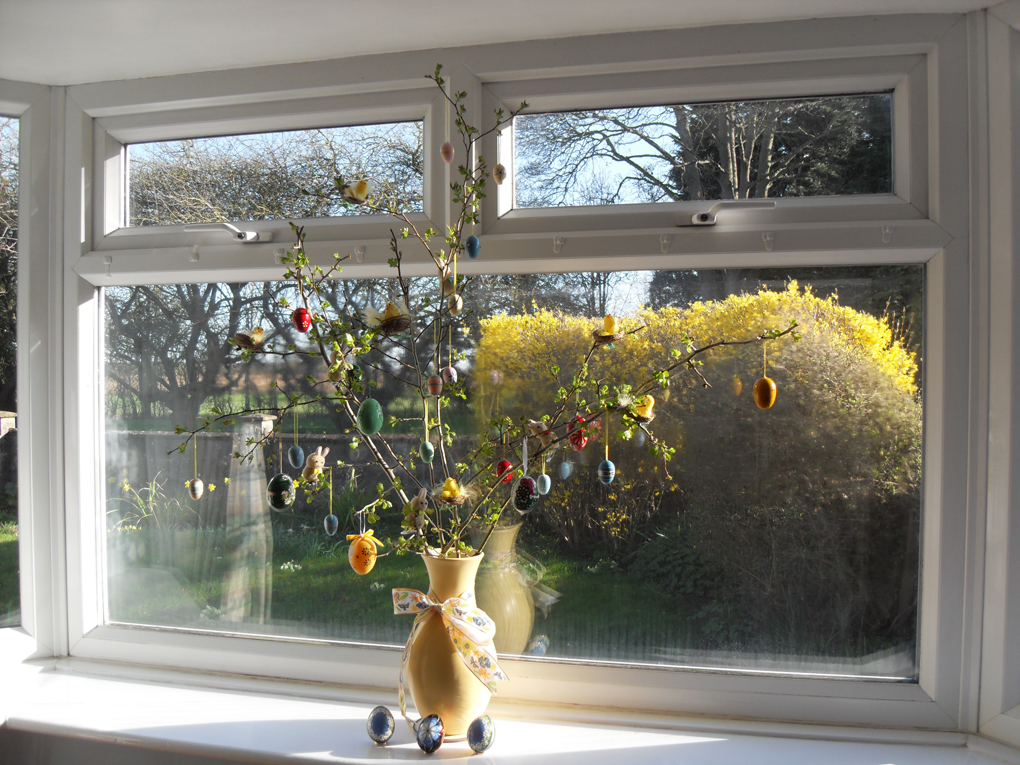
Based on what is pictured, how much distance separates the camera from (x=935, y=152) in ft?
3.46

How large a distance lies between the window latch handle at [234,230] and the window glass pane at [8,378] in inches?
18.2

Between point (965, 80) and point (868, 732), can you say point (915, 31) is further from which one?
point (868, 732)

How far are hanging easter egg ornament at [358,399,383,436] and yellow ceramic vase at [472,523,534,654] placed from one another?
1.20ft

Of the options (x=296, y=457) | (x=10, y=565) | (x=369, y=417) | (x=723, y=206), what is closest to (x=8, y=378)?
(x=10, y=565)

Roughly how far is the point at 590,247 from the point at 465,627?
27.1 inches

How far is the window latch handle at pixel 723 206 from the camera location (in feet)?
3.55

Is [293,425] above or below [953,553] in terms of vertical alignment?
above

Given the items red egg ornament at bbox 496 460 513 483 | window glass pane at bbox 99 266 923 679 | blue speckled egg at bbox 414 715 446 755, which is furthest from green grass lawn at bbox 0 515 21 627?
red egg ornament at bbox 496 460 513 483

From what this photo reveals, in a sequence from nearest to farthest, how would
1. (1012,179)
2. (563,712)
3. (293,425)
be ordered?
(1012,179) → (563,712) → (293,425)

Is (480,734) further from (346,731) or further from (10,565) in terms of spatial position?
(10,565)

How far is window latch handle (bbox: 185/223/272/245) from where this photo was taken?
1.21 m

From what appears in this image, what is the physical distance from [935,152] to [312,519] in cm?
135

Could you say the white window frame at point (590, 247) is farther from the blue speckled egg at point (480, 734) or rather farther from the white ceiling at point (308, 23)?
the blue speckled egg at point (480, 734)

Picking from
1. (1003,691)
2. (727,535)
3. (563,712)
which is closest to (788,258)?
(727,535)
